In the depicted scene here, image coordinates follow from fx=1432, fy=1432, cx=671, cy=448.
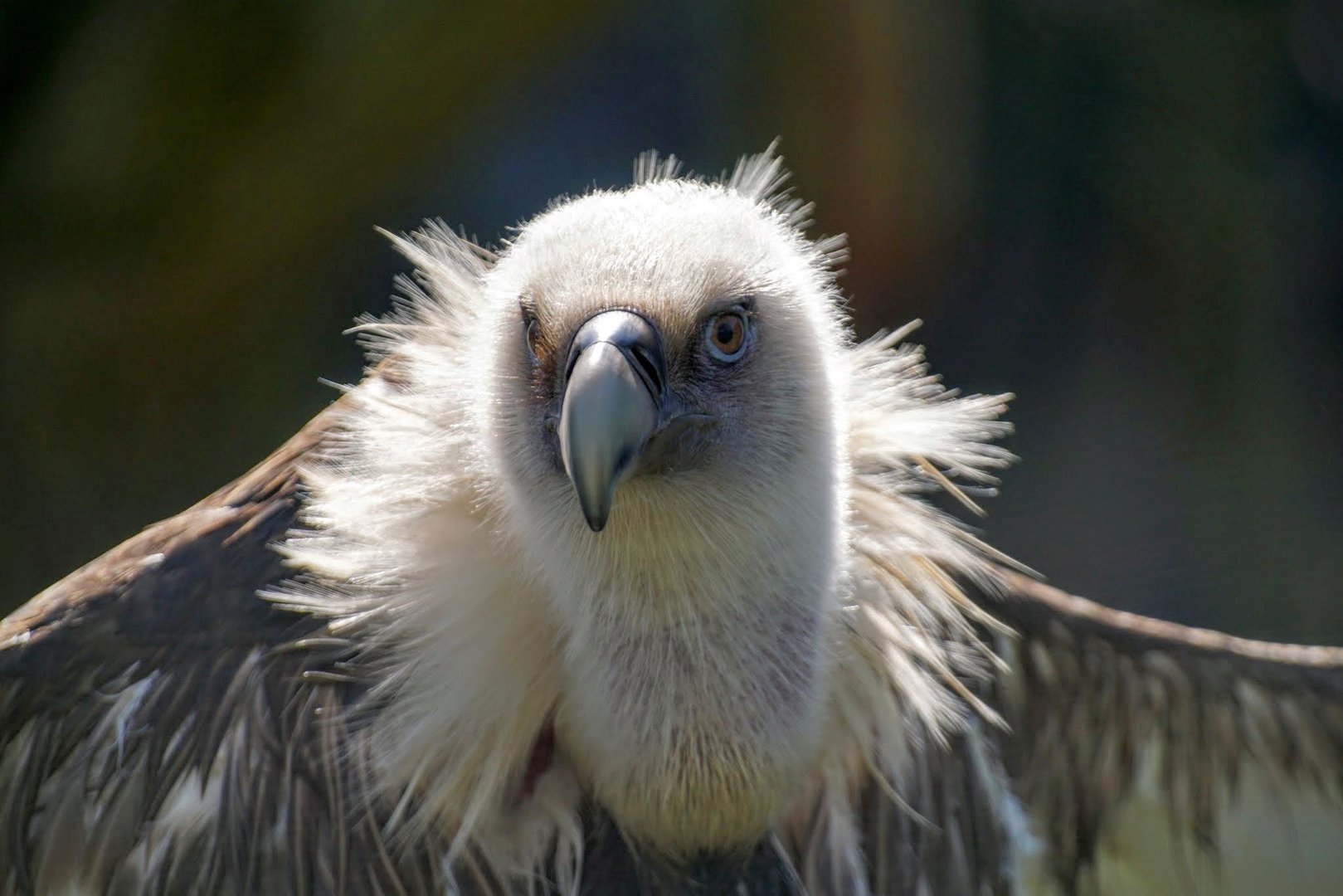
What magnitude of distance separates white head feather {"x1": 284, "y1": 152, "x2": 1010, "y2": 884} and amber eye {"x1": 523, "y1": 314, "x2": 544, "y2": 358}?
0.01 meters

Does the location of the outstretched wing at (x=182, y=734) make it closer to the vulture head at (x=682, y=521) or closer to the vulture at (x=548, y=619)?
the vulture at (x=548, y=619)

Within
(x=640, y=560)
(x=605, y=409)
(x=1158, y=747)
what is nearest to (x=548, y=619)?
(x=640, y=560)

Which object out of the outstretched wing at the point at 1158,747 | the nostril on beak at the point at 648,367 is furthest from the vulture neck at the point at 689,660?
the outstretched wing at the point at 1158,747

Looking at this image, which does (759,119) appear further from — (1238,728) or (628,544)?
(628,544)

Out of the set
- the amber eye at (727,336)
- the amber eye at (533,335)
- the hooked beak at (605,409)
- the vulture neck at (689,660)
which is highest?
the amber eye at (727,336)

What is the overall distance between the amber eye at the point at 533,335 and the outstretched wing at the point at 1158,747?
1.06 meters

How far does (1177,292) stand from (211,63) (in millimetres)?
3394

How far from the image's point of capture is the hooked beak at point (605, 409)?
5.38 feet

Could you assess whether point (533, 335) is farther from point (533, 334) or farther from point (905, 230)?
point (905, 230)

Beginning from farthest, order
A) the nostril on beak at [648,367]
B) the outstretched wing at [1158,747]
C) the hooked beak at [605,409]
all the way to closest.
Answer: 1. the outstretched wing at [1158,747]
2. the nostril on beak at [648,367]
3. the hooked beak at [605,409]

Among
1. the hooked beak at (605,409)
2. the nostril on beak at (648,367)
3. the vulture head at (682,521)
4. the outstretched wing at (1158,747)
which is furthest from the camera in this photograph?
the outstretched wing at (1158,747)

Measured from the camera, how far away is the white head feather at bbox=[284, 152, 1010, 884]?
77.2 inches

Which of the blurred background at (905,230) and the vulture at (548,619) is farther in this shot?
the blurred background at (905,230)

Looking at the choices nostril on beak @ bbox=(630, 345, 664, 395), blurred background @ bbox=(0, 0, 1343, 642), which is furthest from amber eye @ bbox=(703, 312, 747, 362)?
blurred background @ bbox=(0, 0, 1343, 642)
